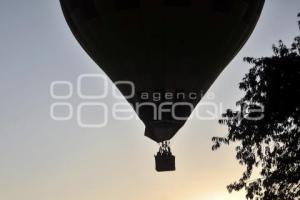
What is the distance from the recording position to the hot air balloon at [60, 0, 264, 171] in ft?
67.9

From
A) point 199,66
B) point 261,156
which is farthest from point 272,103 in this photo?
point 199,66

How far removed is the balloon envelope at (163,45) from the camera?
20703mm

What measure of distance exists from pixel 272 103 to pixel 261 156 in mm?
1597

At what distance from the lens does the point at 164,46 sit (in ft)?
68.4

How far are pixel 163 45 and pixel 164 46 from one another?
50mm

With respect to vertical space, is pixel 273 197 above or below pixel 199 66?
below

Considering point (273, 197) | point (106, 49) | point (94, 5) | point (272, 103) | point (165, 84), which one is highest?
point (94, 5)

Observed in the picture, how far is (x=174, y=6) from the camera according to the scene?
20641 mm

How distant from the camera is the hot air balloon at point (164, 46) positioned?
2070 centimetres

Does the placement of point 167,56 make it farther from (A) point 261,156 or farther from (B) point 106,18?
(A) point 261,156

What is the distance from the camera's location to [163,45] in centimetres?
2084

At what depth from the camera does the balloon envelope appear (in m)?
20.7

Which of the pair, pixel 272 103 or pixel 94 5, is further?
pixel 94 5

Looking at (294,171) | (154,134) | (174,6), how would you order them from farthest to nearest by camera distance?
1. (154,134)
2. (174,6)
3. (294,171)
